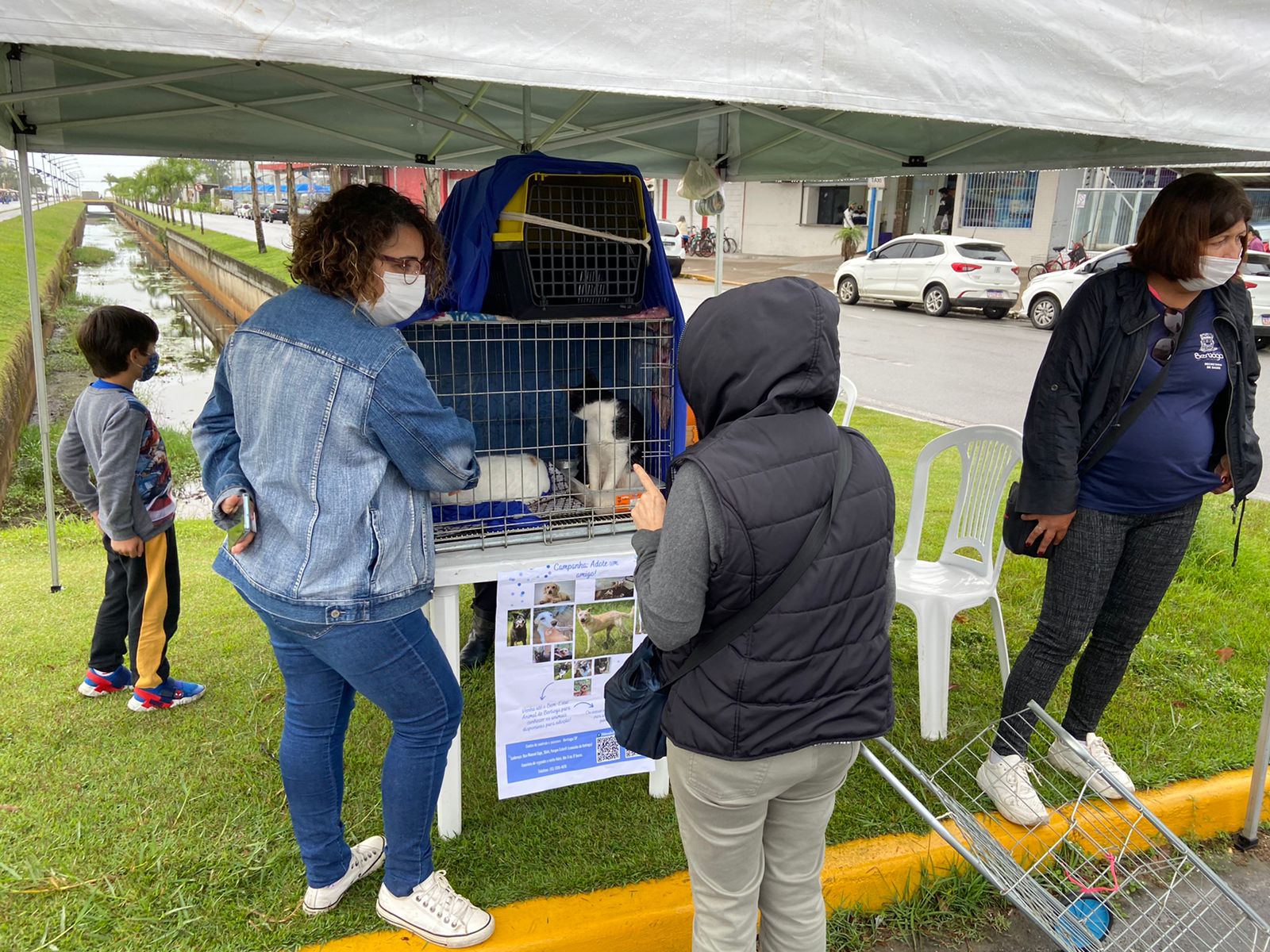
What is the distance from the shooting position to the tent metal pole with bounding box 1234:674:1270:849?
282 cm

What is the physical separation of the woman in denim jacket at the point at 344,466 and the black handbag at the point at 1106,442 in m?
1.81

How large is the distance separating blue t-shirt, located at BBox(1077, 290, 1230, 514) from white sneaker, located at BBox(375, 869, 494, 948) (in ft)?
7.30

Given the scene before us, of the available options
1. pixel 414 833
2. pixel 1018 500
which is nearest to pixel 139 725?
pixel 414 833

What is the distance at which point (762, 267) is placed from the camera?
90.5ft

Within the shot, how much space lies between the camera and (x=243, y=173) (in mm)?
55250

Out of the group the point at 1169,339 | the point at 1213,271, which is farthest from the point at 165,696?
the point at 1213,271

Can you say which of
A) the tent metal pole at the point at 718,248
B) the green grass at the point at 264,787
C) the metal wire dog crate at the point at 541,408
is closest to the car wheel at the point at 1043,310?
the green grass at the point at 264,787

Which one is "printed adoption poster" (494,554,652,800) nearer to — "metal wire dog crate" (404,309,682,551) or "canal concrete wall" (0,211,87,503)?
"metal wire dog crate" (404,309,682,551)

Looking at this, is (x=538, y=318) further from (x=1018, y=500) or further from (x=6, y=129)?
(x=6, y=129)

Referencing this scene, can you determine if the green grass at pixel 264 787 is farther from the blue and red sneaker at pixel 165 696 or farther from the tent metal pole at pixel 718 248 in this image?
the tent metal pole at pixel 718 248

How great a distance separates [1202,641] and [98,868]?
447cm

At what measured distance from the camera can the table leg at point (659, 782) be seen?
9.07ft

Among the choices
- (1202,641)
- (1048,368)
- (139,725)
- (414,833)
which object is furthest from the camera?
(1202,641)

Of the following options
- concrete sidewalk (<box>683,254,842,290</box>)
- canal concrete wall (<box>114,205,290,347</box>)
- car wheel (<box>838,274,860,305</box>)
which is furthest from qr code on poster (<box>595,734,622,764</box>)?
concrete sidewalk (<box>683,254,842,290</box>)
